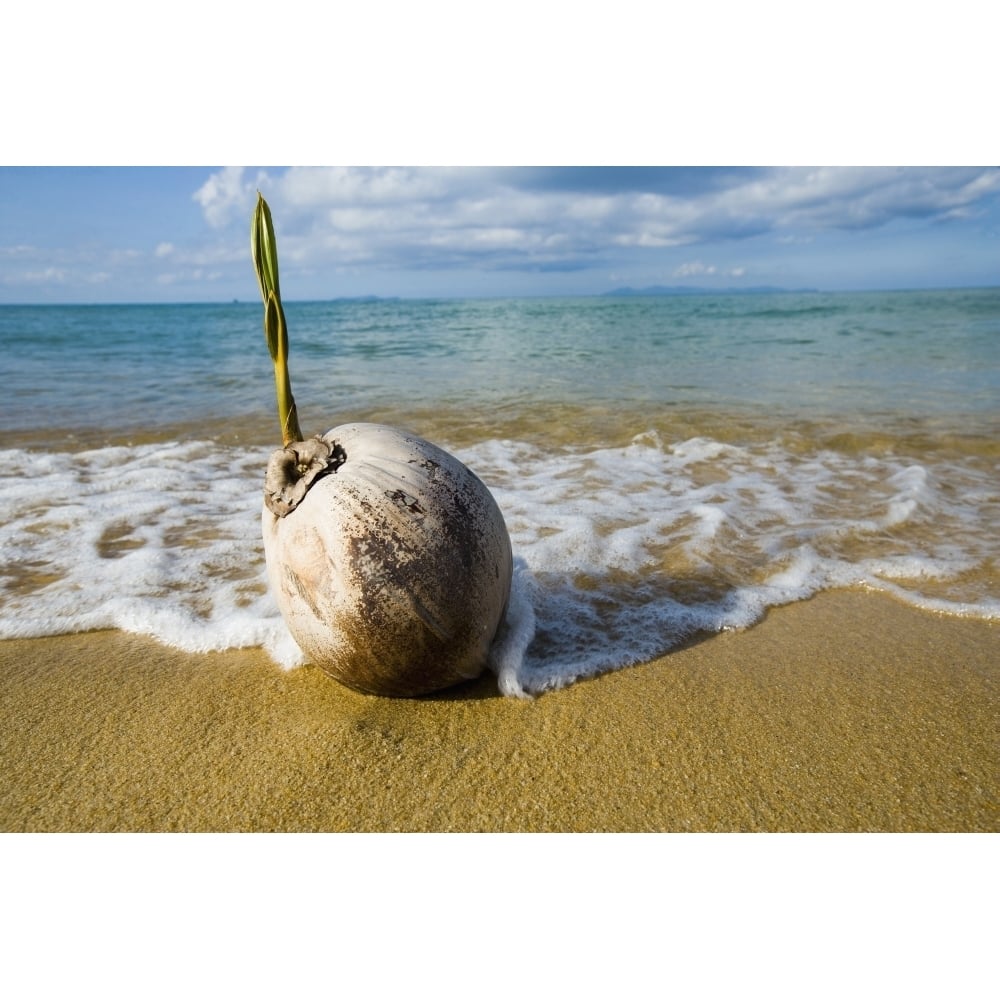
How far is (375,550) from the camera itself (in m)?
2.07

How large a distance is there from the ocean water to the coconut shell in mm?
Result: 416

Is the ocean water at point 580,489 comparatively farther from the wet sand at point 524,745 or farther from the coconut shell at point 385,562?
the coconut shell at point 385,562

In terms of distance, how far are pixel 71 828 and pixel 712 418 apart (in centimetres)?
713

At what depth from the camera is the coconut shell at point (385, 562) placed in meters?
2.08

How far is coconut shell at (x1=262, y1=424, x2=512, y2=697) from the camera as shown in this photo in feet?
6.84

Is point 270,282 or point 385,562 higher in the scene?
point 270,282

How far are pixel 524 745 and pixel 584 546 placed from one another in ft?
5.85

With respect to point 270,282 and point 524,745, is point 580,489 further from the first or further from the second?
point 270,282

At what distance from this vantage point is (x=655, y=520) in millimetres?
4398

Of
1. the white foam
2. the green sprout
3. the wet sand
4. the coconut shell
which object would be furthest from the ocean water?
the green sprout

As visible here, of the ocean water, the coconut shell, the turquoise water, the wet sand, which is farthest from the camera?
the turquoise water

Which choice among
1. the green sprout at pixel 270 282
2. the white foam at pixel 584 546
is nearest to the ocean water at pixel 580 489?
the white foam at pixel 584 546

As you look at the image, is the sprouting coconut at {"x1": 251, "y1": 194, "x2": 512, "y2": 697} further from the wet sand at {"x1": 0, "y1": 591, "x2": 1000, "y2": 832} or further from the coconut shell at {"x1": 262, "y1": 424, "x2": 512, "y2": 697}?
the wet sand at {"x1": 0, "y1": 591, "x2": 1000, "y2": 832}

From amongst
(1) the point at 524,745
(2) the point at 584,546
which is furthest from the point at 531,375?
(1) the point at 524,745
